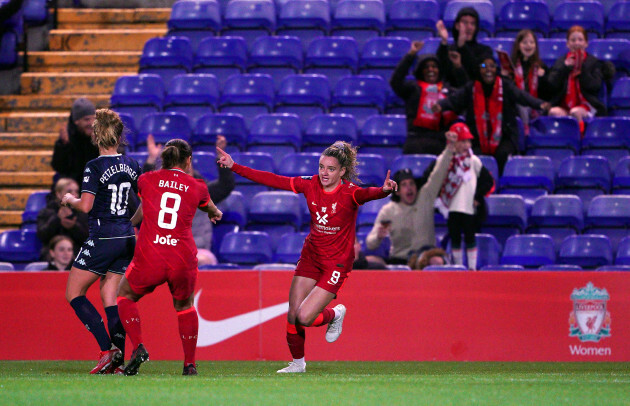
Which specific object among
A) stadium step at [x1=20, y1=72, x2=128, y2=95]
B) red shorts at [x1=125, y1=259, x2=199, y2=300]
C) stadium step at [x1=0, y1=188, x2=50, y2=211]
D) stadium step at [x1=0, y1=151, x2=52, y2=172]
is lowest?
stadium step at [x1=0, y1=188, x2=50, y2=211]

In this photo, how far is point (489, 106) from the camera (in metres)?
10.9

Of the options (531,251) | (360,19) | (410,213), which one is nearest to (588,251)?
(531,251)

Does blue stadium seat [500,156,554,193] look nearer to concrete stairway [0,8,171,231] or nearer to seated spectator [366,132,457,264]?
seated spectator [366,132,457,264]

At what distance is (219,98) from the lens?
1238 centimetres

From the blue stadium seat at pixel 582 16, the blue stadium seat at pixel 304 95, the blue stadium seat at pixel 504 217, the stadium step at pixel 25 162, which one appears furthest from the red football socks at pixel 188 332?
the blue stadium seat at pixel 582 16

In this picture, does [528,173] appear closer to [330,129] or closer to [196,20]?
[330,129]

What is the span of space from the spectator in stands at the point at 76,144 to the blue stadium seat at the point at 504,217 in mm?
4448

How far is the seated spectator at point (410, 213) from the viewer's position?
32.9 feet

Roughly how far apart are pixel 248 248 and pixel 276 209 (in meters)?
0.74

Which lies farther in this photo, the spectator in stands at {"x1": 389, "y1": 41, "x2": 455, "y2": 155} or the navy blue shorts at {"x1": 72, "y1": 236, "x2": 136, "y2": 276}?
the spectator in stands at {"x1": 389, "y1": 41, "x2": 455, "y2": 155}

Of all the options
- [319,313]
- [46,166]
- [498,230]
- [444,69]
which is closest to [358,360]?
[319,313]

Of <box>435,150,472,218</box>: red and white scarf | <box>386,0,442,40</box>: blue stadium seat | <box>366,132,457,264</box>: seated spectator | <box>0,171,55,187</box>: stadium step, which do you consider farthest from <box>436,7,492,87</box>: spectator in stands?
<box>0,171,55,187</box>: stadium step

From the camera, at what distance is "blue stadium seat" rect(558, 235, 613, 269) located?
994cm

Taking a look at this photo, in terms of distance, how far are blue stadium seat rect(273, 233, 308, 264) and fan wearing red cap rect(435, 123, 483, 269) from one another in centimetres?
163
